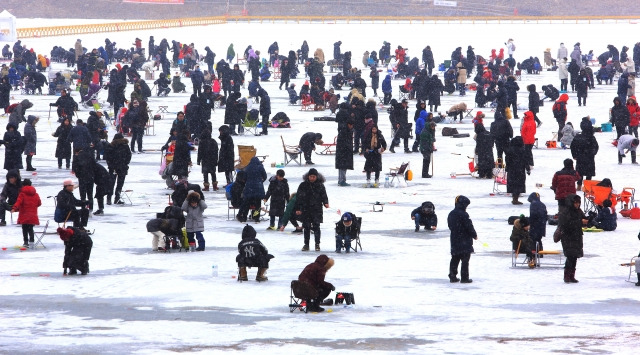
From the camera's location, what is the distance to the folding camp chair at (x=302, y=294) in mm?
11500

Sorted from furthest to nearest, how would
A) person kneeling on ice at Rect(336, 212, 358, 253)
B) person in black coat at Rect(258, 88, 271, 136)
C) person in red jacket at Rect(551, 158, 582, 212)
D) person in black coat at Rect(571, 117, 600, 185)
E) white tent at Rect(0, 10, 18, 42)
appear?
white tent at Rect(0, 10, 18, 42) → person in black coat at Rect(258, 88, 271, 136) → person in black coat at Rect(571, 117, 600, 185) → person in red jacket at Rect(551, 158, 582, 212) → person kneeling on ice at Rect(336, 212, 358, 253)

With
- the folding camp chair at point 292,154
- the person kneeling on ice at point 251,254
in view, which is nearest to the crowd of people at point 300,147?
the person kneeling on ice at point 251,254

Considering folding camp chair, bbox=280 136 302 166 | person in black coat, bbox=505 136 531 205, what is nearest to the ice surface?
person in black coat, bbox=505 136 531 205

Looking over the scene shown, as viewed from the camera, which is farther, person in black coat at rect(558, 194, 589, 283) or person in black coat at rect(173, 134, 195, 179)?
person in black coat at rect(173, 134, 195, 179)

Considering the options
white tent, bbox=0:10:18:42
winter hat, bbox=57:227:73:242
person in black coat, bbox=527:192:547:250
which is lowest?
winter hat, bbox=57:227:73:242

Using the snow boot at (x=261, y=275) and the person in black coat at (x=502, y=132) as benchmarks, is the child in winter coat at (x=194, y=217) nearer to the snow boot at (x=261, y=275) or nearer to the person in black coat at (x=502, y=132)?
the snow boot at (x=261, y=275)

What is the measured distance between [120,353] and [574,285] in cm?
565

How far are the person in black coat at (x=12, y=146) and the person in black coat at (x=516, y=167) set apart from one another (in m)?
9.22

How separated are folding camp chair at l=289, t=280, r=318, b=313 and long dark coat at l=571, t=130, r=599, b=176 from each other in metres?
9.88

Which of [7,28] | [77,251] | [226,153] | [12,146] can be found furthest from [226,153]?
[7,28]

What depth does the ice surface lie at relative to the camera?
33.8ft

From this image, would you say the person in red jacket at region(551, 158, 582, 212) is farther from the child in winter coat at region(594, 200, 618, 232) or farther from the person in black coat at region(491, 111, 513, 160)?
the person in black coat at region(491, 111, 513, 160)

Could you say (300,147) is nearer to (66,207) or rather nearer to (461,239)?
(66,207)

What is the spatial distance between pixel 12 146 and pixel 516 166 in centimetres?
948
